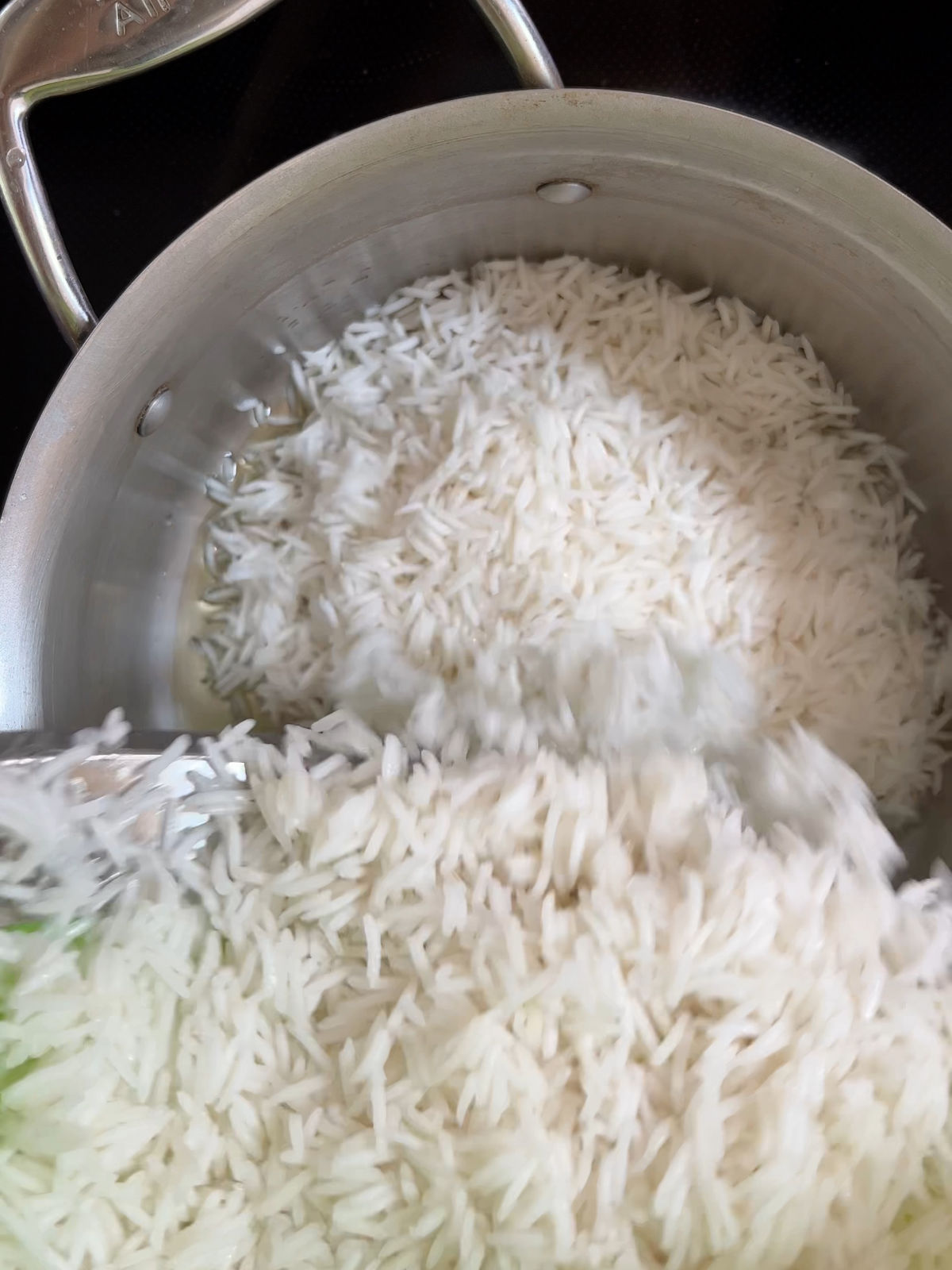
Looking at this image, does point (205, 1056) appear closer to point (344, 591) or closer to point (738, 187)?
point (344, 591)

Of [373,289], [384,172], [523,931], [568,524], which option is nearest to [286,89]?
[373,289]

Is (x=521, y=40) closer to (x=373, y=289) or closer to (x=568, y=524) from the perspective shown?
(x=373, y=289)

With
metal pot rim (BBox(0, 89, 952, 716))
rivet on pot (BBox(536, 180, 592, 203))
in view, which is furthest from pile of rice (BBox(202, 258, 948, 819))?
metal pot rim (BBox(0, 89, 952, 716))

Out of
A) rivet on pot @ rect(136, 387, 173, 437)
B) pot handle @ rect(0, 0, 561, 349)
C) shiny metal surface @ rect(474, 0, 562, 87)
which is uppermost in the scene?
pot handle @ rect(0, 0, 561, 349)

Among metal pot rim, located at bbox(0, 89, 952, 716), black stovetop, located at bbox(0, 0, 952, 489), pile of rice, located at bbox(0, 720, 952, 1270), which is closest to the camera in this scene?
pile of rice, located at bbox(0, 720, 952, 1270)

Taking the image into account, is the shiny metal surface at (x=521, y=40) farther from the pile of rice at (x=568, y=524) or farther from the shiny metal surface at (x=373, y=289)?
the pile of rice at (x=568, y=524)

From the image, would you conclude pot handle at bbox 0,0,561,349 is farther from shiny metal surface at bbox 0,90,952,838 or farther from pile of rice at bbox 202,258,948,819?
pile of rice at bbox 202,258,948,819
